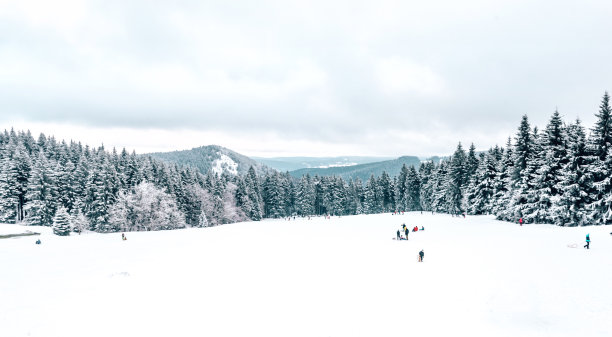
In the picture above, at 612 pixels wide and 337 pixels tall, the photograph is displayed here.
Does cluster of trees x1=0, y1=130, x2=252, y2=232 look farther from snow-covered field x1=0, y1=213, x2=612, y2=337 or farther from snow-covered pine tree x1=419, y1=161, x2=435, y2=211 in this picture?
snow-covered pine tree x1=419, y1=161, x2=435, y2=211

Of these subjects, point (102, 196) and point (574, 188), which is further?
point (102, 196)

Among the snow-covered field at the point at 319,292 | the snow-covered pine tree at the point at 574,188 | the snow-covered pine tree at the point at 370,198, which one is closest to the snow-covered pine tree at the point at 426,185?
the snow-covered pine tree at the point at 370,198

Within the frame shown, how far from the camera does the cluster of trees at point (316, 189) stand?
37.4m

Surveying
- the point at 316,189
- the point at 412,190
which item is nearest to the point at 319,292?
the point at 412,190

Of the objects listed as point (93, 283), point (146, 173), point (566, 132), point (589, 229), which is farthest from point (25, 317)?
point (146, 173)

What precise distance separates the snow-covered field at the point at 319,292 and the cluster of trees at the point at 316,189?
493 inches

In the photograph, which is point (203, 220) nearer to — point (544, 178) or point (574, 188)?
point (544, 178)

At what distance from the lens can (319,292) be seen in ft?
55.7

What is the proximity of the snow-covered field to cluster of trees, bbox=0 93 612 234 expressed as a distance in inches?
493

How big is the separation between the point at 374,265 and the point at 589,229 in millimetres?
26351

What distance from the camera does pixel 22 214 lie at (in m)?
74.7

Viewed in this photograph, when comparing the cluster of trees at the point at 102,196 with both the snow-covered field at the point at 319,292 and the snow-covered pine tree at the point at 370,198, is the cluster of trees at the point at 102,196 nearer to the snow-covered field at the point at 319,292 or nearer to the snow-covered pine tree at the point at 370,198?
the snow-covered field at the point at 319,292

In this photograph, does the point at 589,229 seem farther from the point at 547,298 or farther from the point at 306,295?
the point at 306,295

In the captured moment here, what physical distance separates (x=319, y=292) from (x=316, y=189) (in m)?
100
